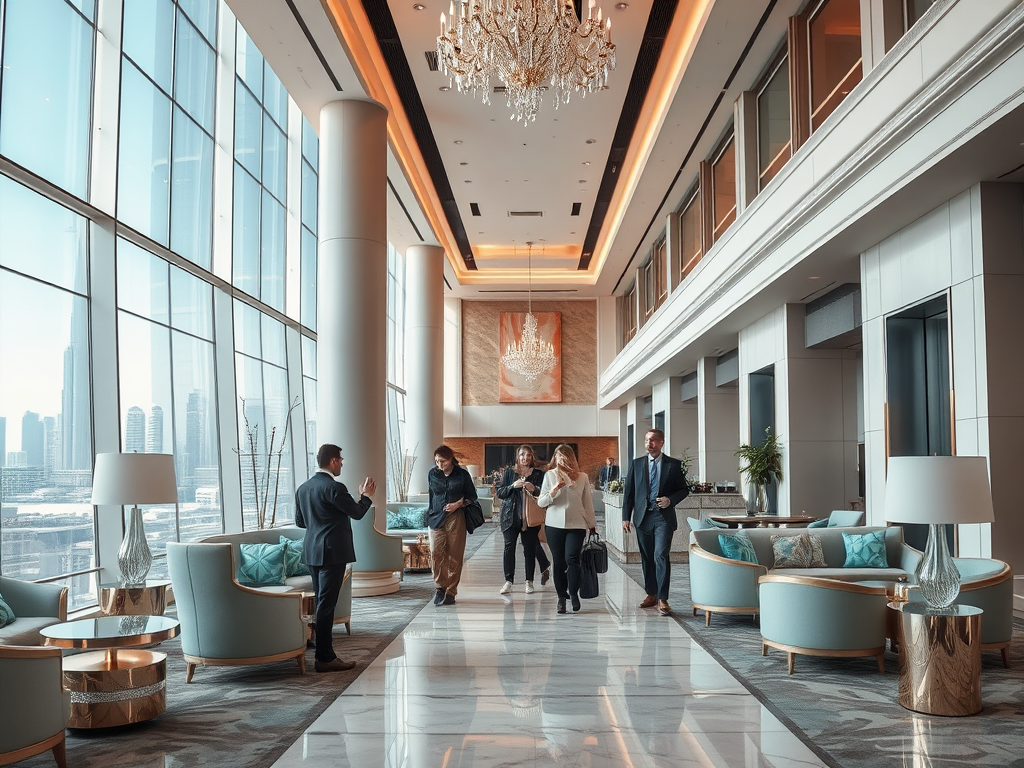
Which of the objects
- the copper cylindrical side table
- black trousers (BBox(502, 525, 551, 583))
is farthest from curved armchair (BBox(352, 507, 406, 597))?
the copper cylindrical side table

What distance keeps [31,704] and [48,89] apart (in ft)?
19.2

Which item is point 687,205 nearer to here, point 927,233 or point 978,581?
point 927,233

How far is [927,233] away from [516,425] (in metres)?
22.0

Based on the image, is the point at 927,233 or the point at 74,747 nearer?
the point at 74,747

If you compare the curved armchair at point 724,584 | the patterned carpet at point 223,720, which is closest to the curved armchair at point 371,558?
the patterned carpet at point 223,720

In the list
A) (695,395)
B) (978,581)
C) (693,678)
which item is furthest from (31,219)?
(695,395)

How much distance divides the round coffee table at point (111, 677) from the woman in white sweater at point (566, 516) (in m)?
3.97

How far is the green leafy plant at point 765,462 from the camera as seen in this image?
12961 mm

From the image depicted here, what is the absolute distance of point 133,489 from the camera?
605 cm

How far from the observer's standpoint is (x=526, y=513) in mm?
9078

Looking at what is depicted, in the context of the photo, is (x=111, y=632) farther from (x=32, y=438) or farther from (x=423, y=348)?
(x=423, y=348)

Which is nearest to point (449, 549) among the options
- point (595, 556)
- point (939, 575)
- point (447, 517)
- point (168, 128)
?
point (447, 517)

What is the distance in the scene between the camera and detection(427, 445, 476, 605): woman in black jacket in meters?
8.69

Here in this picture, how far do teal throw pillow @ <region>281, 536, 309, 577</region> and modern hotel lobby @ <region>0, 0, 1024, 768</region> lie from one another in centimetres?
4
